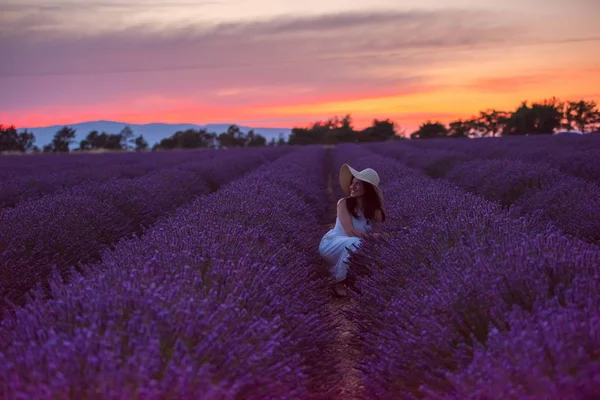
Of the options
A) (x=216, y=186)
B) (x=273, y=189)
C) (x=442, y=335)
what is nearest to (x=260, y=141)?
(x=216, y=186)

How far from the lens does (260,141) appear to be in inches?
2867

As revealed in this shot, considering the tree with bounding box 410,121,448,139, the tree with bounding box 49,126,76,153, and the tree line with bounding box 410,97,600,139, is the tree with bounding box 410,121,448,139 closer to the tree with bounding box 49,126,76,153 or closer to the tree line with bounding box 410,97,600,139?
the tree line with bounding box 410,97,600,139

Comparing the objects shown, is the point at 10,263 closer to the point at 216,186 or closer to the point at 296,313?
the point at 296,313

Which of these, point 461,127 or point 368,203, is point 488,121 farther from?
point 368,203

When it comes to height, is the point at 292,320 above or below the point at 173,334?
below

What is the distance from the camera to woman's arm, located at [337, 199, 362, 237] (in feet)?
17.5

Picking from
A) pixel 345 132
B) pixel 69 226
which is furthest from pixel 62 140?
pixel 69 226

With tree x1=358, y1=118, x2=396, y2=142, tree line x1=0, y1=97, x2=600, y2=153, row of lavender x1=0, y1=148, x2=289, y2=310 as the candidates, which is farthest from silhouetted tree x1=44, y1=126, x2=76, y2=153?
row of lavender x1=0, y1=148, x2=289, y2=310

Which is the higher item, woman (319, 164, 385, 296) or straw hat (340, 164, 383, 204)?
straw hat (340, 164, 383, 204)

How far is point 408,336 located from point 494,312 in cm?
33

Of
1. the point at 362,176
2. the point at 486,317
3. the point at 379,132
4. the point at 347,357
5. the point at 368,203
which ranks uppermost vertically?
the point at 379,132

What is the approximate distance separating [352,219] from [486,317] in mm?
3237

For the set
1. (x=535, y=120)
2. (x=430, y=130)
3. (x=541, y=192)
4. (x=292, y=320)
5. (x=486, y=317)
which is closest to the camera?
(x=486, y=317)

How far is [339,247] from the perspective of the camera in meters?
5.15
